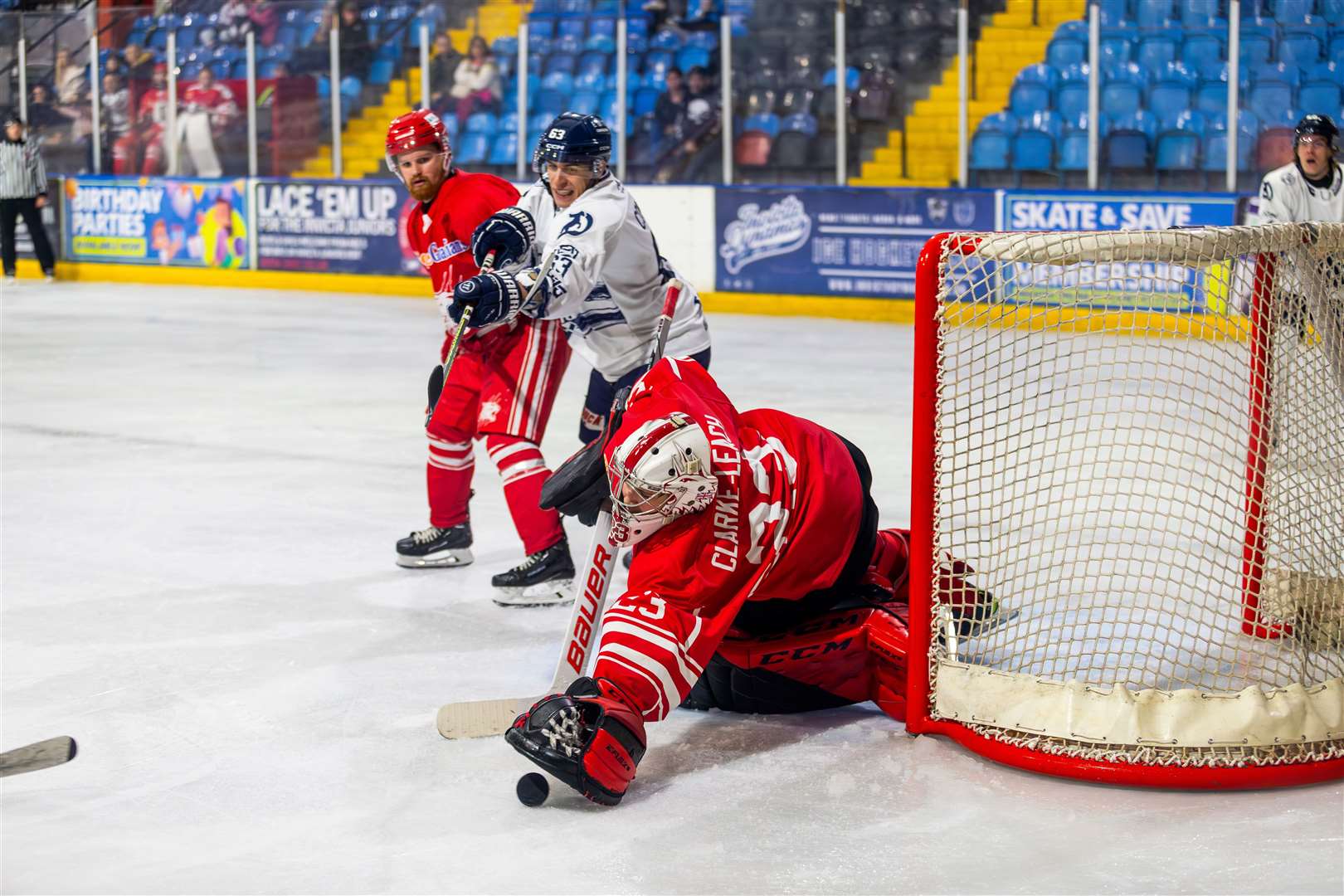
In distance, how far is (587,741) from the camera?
2545mm

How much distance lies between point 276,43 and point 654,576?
11.1 meters

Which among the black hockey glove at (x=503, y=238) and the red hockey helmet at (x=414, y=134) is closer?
the black hockey glove at (x=503, y=238)

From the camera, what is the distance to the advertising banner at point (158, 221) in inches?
516

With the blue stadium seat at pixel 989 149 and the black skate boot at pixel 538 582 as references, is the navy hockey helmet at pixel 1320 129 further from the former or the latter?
the blue stadium seat at pixel 989 149

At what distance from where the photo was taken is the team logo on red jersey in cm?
415

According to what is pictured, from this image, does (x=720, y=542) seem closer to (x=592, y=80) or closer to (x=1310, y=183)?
(x=1310, y=183)

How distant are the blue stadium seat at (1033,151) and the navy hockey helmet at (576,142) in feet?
20.5

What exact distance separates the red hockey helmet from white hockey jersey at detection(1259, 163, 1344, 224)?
2840 millimetres

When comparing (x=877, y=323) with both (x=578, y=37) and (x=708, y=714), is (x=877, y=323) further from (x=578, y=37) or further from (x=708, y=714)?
(x=708, y=714)

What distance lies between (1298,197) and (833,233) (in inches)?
195

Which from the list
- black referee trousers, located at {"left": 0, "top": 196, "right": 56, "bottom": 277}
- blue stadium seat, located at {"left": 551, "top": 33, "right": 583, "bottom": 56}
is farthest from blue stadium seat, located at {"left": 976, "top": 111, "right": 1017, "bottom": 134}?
black referee trousers, located at {"left": 0, "top": 196, "right": 56, "bottom": 277}

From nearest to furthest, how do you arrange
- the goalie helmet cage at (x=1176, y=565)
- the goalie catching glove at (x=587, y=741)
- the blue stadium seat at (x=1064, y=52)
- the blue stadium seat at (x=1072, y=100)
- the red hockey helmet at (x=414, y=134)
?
the goalie catching glove at (x=587, y=741)
the goalie helmet cage at (x=1176, y=565)
the red hockey helmet at (x=414, y=134)
the blue stadium seat at (x=1072, y=100)
the blue stadium seat at (x=1064, y=52)

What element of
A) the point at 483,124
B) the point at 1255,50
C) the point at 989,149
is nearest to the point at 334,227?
the point at 483,124

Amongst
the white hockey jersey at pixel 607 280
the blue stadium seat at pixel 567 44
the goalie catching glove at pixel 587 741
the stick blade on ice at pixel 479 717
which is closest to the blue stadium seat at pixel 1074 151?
the blue stadium seat at pixel 567 44
